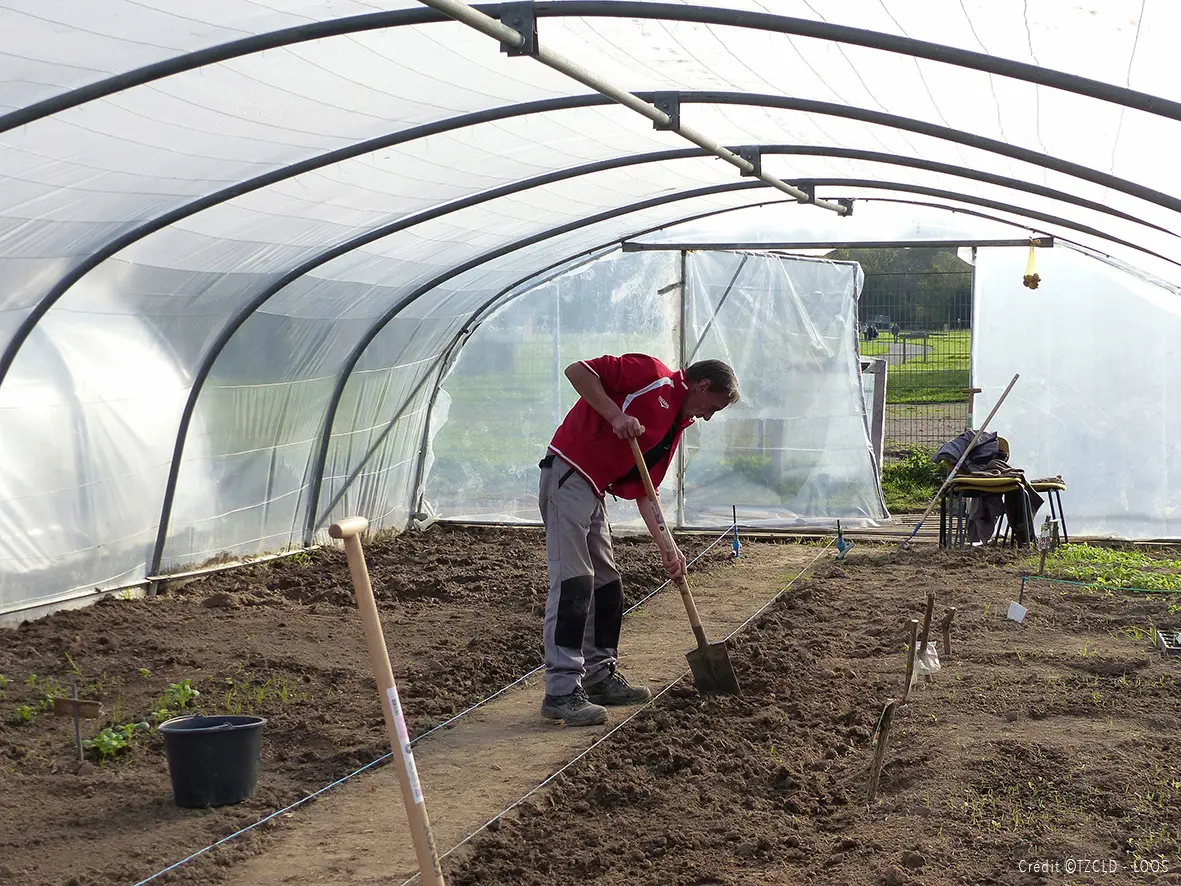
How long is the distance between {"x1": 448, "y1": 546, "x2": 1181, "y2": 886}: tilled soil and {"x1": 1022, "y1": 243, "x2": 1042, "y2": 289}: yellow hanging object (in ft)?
13.6

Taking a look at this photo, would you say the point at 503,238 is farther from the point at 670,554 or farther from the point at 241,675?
the point at 670,554

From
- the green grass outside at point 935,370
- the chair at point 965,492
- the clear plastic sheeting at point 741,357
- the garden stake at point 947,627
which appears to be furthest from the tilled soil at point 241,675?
the green grass outside at point 935,370

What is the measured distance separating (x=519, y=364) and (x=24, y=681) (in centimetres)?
580

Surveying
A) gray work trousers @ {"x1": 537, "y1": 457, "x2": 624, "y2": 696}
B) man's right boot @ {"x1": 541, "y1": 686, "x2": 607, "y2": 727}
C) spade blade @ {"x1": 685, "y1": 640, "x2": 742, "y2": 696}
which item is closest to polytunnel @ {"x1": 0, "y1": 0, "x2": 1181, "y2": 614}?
gray work trousers @ {"x1": 537, "y1": 457, "x2": 624, "y2": 696}

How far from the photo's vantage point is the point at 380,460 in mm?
9781

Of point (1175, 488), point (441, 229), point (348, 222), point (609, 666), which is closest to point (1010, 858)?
point (609, 666)

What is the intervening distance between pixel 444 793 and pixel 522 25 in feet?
8.81

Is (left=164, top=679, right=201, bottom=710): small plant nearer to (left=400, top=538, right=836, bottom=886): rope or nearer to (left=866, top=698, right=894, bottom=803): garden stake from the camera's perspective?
(left=400, top=538, right=836, bottom=886): rope

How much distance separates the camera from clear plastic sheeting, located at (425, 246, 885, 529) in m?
10.1

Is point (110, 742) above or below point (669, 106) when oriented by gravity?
below

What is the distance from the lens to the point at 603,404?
4.55 meters

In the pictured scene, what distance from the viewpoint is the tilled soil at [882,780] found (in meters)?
3.13

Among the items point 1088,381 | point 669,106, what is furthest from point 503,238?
point 1088,381

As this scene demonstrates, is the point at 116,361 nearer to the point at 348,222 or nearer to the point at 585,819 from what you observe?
the point at 348,222
